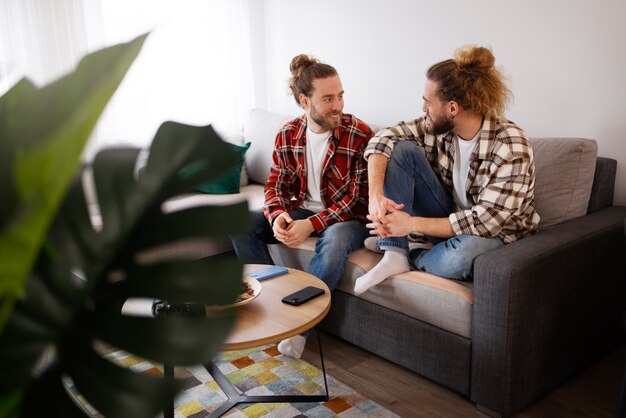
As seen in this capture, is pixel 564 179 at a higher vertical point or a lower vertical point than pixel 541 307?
higher

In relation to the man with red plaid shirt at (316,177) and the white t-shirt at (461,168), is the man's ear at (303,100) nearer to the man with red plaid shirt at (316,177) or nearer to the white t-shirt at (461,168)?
the man with red plaid shirt at (316,177)

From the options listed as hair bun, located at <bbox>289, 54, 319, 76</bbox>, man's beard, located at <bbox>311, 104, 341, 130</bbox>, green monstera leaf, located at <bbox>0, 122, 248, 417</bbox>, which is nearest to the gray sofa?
man's beard, located at <bbox>311, 104, 341, 130</bbox>

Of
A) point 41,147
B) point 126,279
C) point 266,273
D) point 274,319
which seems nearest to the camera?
point 41,147

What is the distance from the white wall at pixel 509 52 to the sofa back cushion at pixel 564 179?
9.5 inches

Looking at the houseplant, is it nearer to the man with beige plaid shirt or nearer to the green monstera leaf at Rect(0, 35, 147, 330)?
the green monstera leaf at Rect(0, 35, 147, 330)

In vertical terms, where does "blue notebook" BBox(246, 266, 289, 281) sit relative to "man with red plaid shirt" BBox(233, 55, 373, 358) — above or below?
below

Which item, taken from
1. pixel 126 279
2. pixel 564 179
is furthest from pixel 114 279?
pixel 564 179

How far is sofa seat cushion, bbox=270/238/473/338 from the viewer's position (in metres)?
1.94

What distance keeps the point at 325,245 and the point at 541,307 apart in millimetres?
852

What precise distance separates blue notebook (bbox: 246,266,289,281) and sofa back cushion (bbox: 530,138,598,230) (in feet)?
3.22

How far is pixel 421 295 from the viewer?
205 cm

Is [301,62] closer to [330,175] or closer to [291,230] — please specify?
[330,175]

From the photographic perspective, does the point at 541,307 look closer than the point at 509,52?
Yes

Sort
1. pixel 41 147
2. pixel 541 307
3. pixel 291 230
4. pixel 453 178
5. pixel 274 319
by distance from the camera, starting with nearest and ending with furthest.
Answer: pixel 41 147, pixel 274 319, pixel 541 307, pixel 453 178, pixel 291 230
